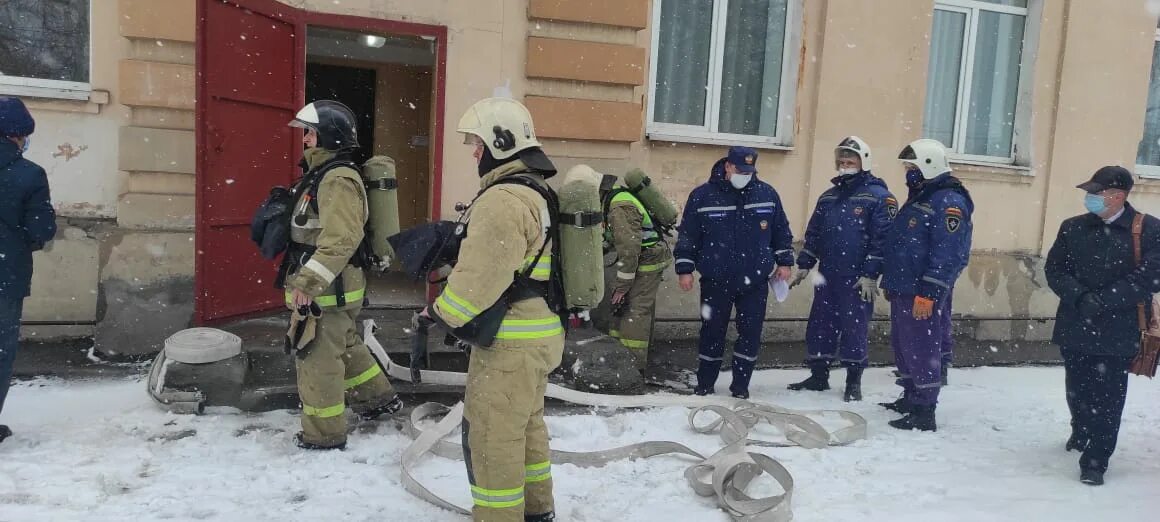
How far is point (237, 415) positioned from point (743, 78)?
18.7 ft

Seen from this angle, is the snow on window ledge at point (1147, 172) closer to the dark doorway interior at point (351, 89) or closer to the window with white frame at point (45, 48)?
the dark doorway interior at point (351, 89)

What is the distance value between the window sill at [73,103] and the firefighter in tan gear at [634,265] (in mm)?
3967

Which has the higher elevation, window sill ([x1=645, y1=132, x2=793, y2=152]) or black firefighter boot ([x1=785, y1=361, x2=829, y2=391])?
window sill ([x1=645, y1=132, x2=793, y2=152])

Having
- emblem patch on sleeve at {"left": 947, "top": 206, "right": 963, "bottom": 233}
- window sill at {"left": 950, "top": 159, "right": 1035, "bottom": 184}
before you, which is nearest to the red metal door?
emblem patch on sleeve at {"left": 947, "top": 206, "right": 963, "bottom": 233}

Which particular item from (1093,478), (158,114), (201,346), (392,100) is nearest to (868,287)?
(1093,478)

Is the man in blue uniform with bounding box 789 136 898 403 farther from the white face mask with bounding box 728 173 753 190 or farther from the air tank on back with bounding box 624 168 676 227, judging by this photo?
the air tank on back with bounding box 624 168 676 227

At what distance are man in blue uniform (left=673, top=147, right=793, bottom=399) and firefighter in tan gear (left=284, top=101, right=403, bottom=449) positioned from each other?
2.46 m

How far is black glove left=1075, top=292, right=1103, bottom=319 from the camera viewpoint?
4301 millimetres

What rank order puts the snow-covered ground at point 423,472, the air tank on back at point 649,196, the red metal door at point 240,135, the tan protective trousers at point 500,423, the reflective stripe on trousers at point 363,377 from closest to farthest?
the tan protective trousers at point 500,423 < the snow-covered ground at point 423,472 < the reflective stripe on trousers at point 363,377 < the red metal door at point 240,135 < the air tank on back at point 649,196

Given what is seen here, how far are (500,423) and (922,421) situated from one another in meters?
3.46

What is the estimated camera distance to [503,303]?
314cm

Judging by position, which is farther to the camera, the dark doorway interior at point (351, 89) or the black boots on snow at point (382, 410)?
the dark doorway interior at point (351, 89)

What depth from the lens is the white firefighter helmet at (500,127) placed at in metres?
3.18

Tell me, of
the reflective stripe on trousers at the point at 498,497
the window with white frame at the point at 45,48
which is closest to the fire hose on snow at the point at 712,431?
the reflective stripe on trousers at the point at 498,497
